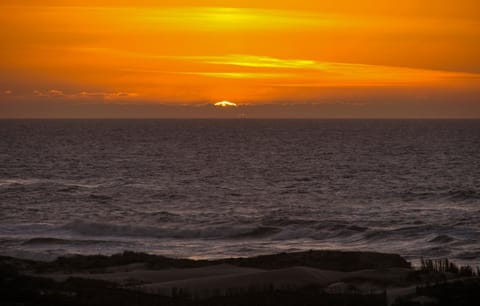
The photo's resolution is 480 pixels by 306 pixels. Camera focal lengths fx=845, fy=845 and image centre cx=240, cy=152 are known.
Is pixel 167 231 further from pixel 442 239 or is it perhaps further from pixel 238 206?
pixel 442 239

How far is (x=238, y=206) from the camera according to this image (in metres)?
56.8

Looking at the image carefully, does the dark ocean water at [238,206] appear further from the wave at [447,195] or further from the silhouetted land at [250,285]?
the silhouetted land at [250,285]

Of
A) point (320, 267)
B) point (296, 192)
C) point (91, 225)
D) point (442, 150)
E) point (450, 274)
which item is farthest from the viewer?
point (442, 150)

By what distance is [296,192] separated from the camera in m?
67.2

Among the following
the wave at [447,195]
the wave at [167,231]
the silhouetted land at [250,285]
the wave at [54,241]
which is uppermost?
the wave at [447,195]

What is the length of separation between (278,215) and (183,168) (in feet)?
139

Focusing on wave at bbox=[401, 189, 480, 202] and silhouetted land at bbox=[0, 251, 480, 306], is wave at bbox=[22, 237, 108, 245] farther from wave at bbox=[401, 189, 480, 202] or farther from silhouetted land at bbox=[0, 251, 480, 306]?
wave at bbox=[401, 189, 480, 202]

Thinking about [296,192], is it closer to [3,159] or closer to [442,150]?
[3,159]

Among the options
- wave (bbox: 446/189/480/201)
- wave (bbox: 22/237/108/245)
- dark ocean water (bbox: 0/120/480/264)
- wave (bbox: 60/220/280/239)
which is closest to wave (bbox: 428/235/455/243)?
dark ocean water (bbox: 0/120/480/264)

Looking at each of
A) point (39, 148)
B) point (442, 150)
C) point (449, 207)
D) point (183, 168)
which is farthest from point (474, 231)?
point (39, 148)

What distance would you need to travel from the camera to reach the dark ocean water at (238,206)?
41188mm

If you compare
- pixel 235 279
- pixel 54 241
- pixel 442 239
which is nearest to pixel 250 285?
pixel 235 279

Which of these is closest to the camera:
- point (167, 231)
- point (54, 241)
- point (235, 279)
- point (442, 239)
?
point (235, 279)

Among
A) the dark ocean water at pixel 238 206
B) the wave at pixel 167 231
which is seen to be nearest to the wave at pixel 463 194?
the dark ocean water at pixel 238 206
